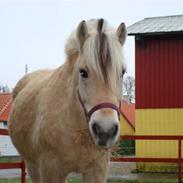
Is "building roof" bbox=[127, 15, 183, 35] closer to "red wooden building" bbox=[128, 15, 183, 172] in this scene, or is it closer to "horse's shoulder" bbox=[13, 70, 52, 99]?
"red wooden building" bbox=[128, 15, 183, 172]

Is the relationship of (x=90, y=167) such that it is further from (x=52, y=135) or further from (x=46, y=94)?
(x=46, y=94)

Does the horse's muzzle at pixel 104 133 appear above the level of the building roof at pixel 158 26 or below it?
below

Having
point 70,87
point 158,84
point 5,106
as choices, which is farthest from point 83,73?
point 5,106

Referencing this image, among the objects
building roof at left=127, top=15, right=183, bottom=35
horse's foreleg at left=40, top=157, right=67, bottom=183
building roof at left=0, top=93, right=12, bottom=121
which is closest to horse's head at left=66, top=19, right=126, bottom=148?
horse's foreleg at left=40, top=157, right=67, bottom=183

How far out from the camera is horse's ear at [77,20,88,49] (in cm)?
382

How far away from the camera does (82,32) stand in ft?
12.5

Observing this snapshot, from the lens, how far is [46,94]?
15.0 feet

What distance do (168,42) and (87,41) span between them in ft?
35.0

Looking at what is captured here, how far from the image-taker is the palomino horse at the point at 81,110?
3496mm

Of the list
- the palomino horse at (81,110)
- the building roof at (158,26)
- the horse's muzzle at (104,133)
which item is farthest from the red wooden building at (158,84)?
the horse's muzzle at (104,133)

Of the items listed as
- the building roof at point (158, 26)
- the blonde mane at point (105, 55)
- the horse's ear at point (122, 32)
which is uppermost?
the building roof at point (158, 26)

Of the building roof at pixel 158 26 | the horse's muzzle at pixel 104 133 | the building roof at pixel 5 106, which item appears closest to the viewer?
the horse's muzzle at pixel 104 133

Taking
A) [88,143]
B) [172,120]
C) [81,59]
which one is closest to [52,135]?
[88,143]

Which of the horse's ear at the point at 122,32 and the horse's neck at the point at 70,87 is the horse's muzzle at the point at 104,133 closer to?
the horse's neck at the point at 70,87
